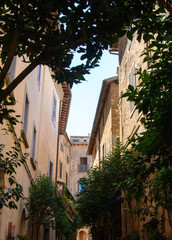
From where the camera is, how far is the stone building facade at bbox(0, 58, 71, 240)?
10352 mm

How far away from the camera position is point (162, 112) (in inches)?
178

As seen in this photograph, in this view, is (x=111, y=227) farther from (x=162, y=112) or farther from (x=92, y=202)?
(x=162, y=112)

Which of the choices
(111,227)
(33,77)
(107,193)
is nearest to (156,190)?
(107,193)

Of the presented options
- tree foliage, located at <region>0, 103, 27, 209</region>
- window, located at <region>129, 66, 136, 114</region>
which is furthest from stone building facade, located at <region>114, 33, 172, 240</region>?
tree foliage, located at <region>0, 103, 27, 209</region>

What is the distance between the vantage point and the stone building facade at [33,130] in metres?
10.4

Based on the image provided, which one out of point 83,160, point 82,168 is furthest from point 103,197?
point 83,160

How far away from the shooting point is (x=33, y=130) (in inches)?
586

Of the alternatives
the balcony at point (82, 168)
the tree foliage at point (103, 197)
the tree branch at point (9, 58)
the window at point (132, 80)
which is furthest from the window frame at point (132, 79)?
the balcony at point (82, 168)

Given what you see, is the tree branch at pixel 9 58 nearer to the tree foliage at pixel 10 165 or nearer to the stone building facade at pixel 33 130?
the tree foliage at pixel 10 165

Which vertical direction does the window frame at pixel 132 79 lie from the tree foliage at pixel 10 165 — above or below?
above

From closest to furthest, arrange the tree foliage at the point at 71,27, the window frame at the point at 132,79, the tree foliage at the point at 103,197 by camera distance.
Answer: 1. the tree foliage at the point at 71,27
2. the tree foliage at the point at 103,197
3. the window frame at the point at 132,79

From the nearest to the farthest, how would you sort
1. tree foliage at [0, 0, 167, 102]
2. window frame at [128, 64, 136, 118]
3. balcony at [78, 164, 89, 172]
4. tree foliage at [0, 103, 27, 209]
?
tree foliage at [0, 0, 167, 102] < tree foliage at [0, 103, 27, 209] < window frame at [128, 64, 136, 118] < balcony at [78, 164, 89, 172]

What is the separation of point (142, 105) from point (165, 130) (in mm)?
422

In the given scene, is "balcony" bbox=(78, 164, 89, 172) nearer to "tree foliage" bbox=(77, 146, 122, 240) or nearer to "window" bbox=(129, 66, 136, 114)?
"tree foliage" bbox=(77, 146, 122, 240)
